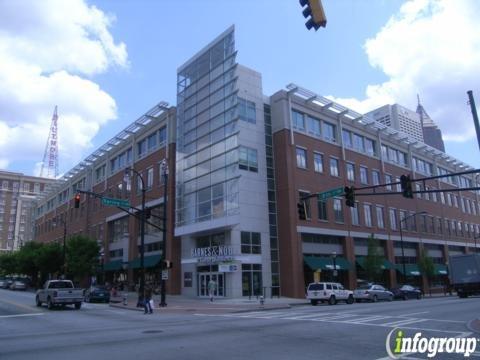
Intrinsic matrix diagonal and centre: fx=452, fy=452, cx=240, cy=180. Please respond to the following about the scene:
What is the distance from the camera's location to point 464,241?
239 feet

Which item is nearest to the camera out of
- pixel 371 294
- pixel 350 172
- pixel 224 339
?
pixel 224 339

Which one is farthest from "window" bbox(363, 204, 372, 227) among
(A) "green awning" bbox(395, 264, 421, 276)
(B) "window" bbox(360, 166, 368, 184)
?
(A) "green awning" bbox(395, 264, 421, 276)

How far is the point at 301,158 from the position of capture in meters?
46.4

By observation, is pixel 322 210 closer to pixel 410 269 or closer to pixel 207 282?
pixel 207 282

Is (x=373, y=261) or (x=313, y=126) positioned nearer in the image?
(x=373, y=261)

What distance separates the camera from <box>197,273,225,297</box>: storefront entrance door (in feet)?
133

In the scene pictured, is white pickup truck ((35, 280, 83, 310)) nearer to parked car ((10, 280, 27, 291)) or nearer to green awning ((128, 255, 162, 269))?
green awning ((128, 255, 162, 269))

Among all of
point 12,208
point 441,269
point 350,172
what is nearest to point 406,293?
point 350,172

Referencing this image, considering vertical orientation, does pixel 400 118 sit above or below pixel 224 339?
above

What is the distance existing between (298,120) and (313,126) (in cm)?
259

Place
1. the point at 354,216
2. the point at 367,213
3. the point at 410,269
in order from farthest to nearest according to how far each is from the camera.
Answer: the point at 410,269 → the point at 367,213 → the point at 354,216

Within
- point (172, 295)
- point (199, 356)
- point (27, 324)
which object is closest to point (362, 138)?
point (172, 295)

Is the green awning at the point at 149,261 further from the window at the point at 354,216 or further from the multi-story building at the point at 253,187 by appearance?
the window at the point at 354,216

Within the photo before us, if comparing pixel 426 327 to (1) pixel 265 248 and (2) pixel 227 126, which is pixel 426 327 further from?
(2) pixel 227 126
